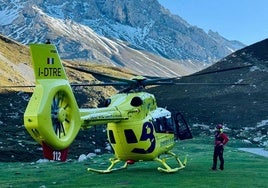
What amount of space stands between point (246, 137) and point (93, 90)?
72.4 meters

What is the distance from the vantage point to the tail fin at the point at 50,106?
1836cm

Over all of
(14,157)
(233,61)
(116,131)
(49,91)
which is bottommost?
(14,157)

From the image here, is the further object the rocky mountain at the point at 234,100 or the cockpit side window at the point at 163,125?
the rocky mountain at the point at 234,100

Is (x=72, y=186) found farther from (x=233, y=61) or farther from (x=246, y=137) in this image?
(x=233, y=61)

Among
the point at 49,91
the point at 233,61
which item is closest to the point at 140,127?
the point at 49,91

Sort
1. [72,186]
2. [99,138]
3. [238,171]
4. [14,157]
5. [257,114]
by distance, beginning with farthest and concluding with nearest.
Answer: [257,114] < [99,138] < [14,157] < [238,171] < [72,186]

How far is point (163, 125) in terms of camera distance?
1287 inches

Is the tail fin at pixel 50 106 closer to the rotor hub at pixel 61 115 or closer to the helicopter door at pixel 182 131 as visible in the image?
the rotor hub at pixel 61 115

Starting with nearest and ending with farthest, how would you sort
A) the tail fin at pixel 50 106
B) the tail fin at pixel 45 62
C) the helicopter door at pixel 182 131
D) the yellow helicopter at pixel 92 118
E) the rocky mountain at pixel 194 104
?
1. the tail fin at pixel 50 106
2. the yellow helicopter at pixel 92 118
3. the tail fin at pixel 45 62
4. the helicopter door at pixel 182 131
5. the rocky mountain at pixel 194 104

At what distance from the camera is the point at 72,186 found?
87.6 feet

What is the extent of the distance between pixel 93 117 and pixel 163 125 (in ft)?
28.7

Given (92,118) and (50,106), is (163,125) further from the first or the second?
(50,106)

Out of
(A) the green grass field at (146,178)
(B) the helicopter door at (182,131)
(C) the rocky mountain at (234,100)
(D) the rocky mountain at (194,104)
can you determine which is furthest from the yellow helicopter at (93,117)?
(C) the rocky mountain at (234,100)

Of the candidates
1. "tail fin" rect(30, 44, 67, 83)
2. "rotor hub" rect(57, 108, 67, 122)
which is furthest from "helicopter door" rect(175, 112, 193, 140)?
"rotor hub" rect(57, 108, 67, 122)
